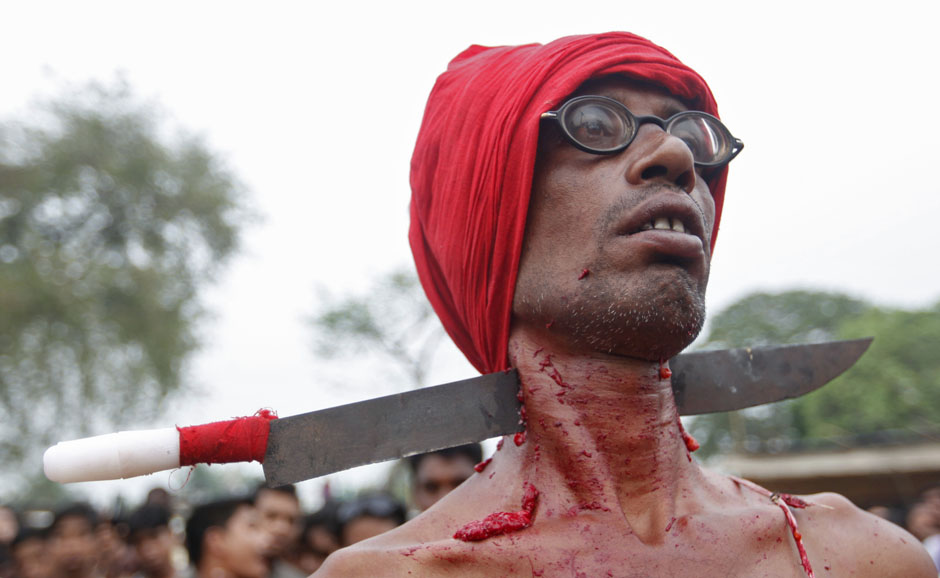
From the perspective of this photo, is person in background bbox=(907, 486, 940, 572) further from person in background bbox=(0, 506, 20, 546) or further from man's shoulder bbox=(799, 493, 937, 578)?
person in background bbox=(0, 506, 20, 546)

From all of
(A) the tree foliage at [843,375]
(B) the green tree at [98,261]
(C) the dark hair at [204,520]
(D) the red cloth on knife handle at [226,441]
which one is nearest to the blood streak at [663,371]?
(D) the red cloth on knife handle at [226,441]

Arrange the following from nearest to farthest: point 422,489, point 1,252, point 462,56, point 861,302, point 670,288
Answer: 1. point 670,288
2. point 462,56
3. point 422,489
4. point 1,252
5. point 861,302

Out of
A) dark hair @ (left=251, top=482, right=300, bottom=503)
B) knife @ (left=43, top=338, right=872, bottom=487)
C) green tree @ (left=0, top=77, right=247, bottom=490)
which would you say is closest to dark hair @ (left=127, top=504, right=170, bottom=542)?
dark hair @ (left=251, top=482, right=300, bottom=503)

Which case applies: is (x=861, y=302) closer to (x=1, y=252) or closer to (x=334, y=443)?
(x=1, y=252)

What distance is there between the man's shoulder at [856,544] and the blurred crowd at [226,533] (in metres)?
2.56

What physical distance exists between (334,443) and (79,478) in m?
0.57

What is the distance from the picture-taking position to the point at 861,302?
43.1 meters

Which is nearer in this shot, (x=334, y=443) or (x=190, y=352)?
(x=334, y=443)

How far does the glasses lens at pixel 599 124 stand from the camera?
199 cm

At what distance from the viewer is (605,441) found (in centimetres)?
194

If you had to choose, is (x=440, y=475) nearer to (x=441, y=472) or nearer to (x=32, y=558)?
(x=441, y=472)

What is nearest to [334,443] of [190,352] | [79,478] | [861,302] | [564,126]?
[79,478]

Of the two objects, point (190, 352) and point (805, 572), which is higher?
point (190, 352)

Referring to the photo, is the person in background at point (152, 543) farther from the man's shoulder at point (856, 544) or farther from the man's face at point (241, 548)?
the man's shoulder at point (856, 544)
